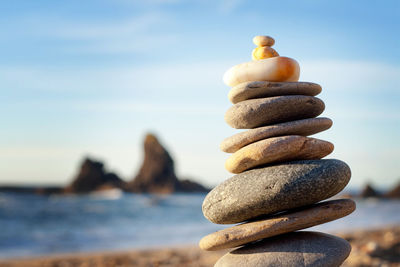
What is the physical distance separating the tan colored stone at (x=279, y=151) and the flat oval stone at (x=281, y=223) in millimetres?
524

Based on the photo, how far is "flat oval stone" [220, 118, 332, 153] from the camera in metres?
4.20

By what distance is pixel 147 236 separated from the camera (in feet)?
48.0

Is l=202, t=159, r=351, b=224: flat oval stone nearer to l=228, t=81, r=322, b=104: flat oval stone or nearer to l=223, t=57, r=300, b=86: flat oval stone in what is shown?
l=228, t=81, r=322, b=104: flat oval stone

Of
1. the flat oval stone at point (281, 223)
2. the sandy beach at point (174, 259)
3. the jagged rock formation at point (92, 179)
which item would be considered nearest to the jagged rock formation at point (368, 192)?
the jagged rock formation at point (92, 179)

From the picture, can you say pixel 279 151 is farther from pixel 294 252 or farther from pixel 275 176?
pixel 294 252

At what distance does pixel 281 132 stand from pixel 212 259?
5.01 metres

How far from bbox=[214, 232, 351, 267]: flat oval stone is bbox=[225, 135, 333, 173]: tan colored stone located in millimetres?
795

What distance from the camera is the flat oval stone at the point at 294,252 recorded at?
3.99 metres

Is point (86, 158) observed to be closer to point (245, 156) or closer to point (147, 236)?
point (147, 236)

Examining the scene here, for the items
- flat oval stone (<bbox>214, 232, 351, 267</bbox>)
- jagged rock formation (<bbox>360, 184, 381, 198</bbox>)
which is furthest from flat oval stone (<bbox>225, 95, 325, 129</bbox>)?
jagged rock formation (<bbox>360, 184, 381, 198</bbox>)

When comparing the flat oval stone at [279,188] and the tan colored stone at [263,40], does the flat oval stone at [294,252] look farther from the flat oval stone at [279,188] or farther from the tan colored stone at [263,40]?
the tan colored stone at [263,40]

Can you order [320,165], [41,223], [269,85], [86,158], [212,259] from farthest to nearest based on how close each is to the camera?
[86,158], [41,223], [212,259], [269,85], [320,165]

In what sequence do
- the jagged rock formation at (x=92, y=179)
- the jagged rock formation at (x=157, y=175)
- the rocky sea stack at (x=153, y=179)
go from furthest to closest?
the jagged rock formation at (x=157, y=175), the rocky sea stack at (x=153, y=179), the jagged rock formation at (x=92, y=179)

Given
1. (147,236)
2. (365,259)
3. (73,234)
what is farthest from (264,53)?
(73,234)
